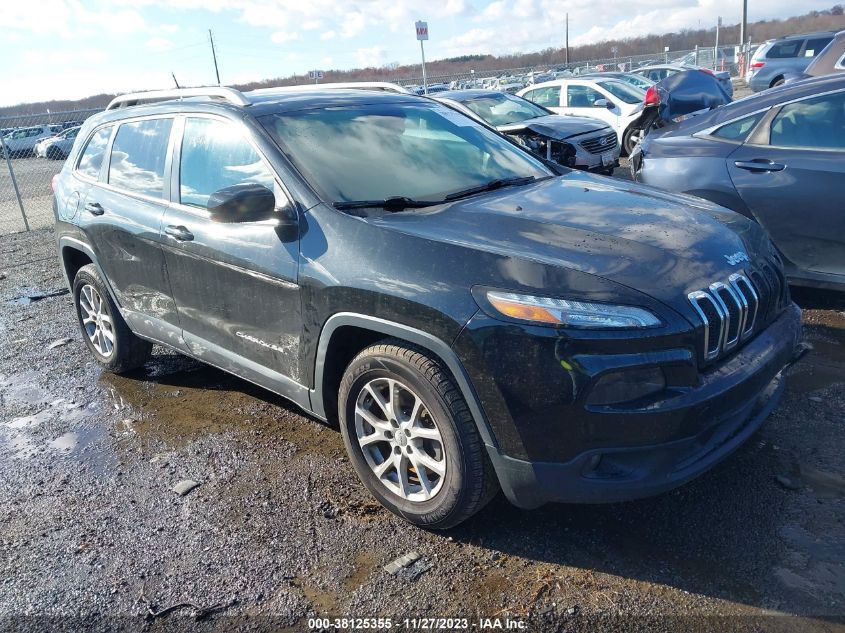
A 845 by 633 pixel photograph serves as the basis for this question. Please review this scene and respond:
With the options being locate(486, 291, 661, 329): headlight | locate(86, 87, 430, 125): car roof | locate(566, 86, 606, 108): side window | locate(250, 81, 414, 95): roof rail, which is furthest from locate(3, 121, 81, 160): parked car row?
locate(486, 291, 661, 329): headlight

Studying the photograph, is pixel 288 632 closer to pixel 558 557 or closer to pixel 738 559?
pixel 558 557

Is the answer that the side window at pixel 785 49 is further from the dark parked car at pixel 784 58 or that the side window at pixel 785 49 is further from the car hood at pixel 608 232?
the car hood at pixel 608 232

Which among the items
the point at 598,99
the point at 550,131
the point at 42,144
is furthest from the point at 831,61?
the point at 42,144

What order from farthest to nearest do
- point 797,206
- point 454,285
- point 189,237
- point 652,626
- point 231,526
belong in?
point 797,206 → point 189,237 → point 231,526 → point 454,285 → point 652,626

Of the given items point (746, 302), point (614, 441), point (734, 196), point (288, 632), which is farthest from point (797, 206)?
point (288, 632)

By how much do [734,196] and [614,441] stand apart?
3.27 metres

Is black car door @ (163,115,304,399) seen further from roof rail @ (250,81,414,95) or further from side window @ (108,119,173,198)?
roof rail @ (250,81,414,95)

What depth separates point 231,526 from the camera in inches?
129

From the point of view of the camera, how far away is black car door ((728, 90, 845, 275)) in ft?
15.5

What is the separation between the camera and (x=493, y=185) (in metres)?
3.72

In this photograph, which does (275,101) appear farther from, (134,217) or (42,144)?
(42,144)

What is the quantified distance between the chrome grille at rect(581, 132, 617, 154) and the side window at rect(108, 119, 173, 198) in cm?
722

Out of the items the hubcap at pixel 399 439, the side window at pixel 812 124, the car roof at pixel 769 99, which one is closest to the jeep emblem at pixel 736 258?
the hubcap at pixel 399 439

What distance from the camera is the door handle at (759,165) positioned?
4.96 metres
